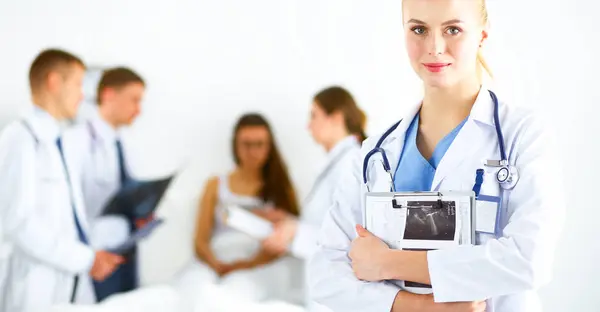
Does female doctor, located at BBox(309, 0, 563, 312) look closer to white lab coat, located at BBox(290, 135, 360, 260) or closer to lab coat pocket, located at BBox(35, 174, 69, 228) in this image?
white lab coat, located at BBox(290, 135, 360, 260)

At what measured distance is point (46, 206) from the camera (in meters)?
2.27

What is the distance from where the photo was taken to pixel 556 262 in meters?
2.42

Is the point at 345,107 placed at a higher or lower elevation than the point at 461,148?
higher

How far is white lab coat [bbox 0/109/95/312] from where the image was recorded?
7.30 feet

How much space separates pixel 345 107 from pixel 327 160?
0.76 feet

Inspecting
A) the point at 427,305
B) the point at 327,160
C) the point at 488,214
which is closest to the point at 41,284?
the point at 327,160

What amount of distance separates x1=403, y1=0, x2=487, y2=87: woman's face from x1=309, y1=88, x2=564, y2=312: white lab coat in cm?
8

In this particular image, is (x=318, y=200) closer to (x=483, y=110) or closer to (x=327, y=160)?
(x=327, y=160)

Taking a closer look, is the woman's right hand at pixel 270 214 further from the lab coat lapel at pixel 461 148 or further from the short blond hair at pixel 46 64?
the lab coat lapel at pixel 461 148

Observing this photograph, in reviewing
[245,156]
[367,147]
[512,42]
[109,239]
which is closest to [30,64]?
[109,239]

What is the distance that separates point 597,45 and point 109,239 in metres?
1.95

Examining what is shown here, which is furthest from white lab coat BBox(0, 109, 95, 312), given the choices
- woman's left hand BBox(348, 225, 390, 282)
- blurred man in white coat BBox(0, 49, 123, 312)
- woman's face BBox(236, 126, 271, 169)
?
woman's left hand BBox(348, 225, 390, 282)

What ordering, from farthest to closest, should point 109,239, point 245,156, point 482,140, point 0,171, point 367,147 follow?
point 245,156 < point 109,239 < point 0,171 < point 367,147 < point 482,140

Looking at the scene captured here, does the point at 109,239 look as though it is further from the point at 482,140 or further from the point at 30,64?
the point at 482,140
